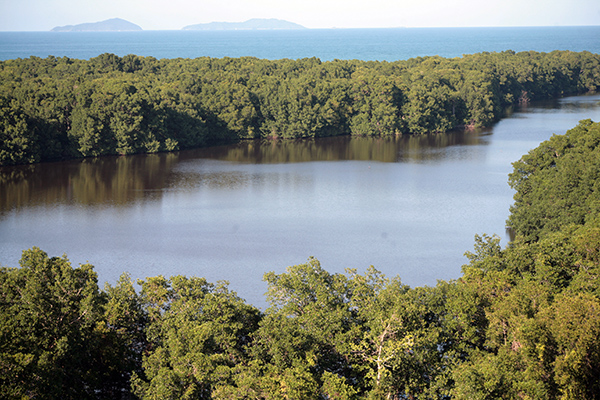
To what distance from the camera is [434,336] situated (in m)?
19.6

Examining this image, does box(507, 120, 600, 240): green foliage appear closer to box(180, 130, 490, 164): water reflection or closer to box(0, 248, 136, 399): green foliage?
box(0, 248, 136, 399): green foliage

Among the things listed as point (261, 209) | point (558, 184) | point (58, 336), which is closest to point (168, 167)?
point (261, 209)

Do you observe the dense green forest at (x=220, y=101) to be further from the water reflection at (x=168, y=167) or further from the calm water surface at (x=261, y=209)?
the calm water surface at (x=261, y=209)

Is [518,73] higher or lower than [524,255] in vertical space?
higher

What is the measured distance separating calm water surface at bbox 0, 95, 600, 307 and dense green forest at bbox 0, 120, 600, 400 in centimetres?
899

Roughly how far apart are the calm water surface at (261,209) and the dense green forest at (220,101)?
122 inches

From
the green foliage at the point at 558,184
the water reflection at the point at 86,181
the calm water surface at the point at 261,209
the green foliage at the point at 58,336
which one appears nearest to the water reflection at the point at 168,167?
the water reflection at the point at 86,181

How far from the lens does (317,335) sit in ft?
66.2

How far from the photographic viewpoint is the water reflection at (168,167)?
49.6 m

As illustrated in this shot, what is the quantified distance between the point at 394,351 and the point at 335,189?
3385cm

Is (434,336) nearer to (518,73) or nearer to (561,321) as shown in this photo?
(561,321)

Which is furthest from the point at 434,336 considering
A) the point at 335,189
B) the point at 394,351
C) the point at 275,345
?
the point at 335,189

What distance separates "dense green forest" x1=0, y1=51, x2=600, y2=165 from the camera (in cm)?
6225

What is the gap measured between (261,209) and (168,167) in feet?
55.5
